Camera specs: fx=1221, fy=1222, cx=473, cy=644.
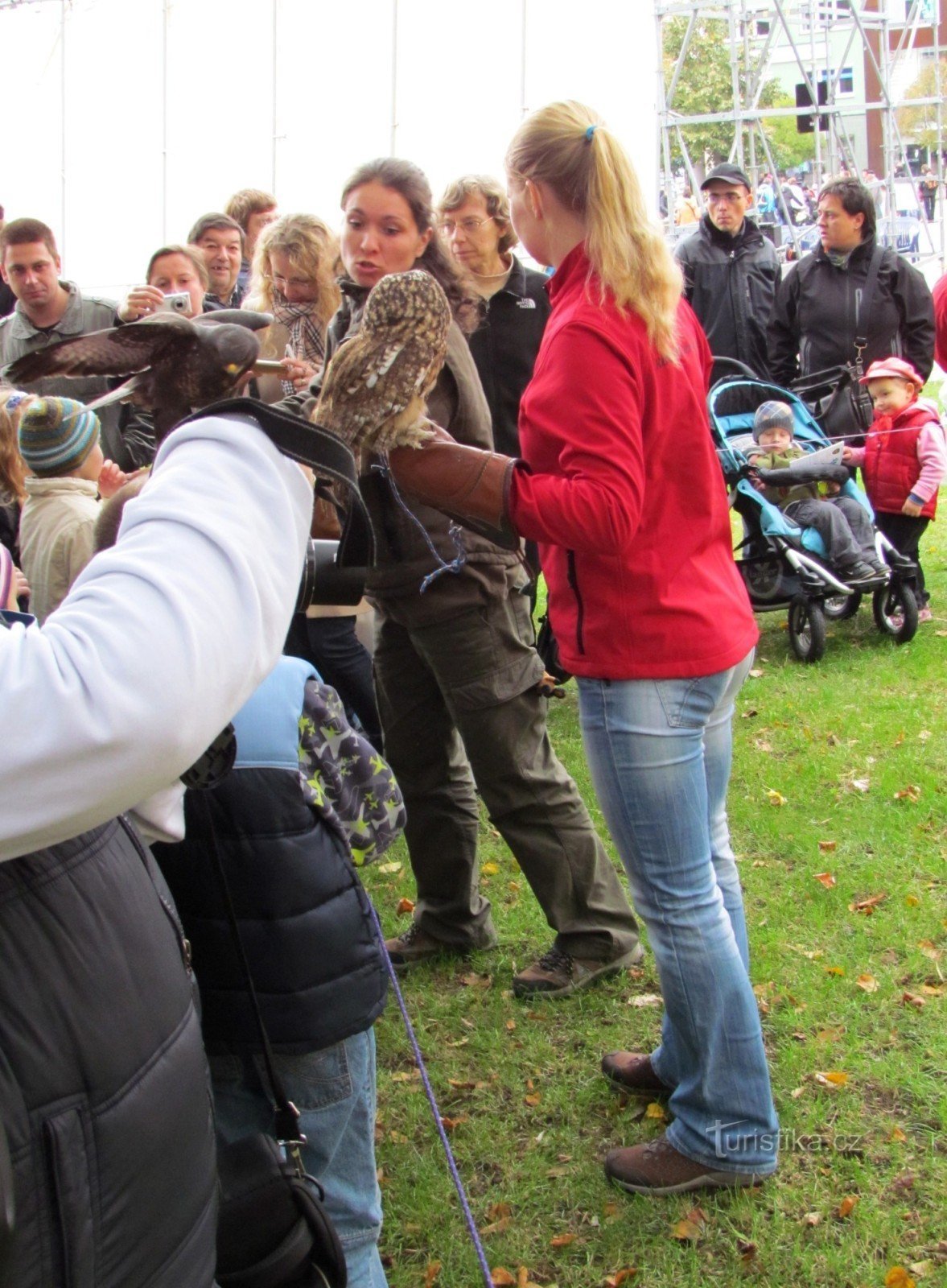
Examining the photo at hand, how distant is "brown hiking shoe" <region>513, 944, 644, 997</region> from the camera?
3506 millimetres

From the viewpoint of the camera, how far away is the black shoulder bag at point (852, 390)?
24.2ft

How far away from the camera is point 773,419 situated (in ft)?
22.8

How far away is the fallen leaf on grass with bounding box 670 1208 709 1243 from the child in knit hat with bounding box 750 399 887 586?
4.46 meters

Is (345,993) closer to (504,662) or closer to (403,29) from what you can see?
(504,662)

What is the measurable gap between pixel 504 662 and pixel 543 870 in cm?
63

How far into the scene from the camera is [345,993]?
1.82 meters

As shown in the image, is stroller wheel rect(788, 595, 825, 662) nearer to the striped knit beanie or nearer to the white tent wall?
the striped knit beanie

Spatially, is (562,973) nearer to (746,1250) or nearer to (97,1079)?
(746,1250)

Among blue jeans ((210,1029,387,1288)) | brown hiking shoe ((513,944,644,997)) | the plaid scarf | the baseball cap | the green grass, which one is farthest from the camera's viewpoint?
the baseball cap

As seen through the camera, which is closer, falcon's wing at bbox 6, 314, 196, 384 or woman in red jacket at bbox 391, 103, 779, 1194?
falcon's wing at bbox 6, 314, 196, 384

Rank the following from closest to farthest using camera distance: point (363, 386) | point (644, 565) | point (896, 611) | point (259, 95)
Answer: point (363, 386) < point (644, 565) < point (896, 611) < point (259, 95)

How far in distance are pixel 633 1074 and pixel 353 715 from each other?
3.73 ft

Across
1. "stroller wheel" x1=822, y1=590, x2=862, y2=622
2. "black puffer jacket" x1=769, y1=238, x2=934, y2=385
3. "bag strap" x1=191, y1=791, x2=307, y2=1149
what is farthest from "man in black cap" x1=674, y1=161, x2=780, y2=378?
"bag strap" x1=191, y1=791, x2=307, y2=1149

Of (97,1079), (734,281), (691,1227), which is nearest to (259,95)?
(734,281)
